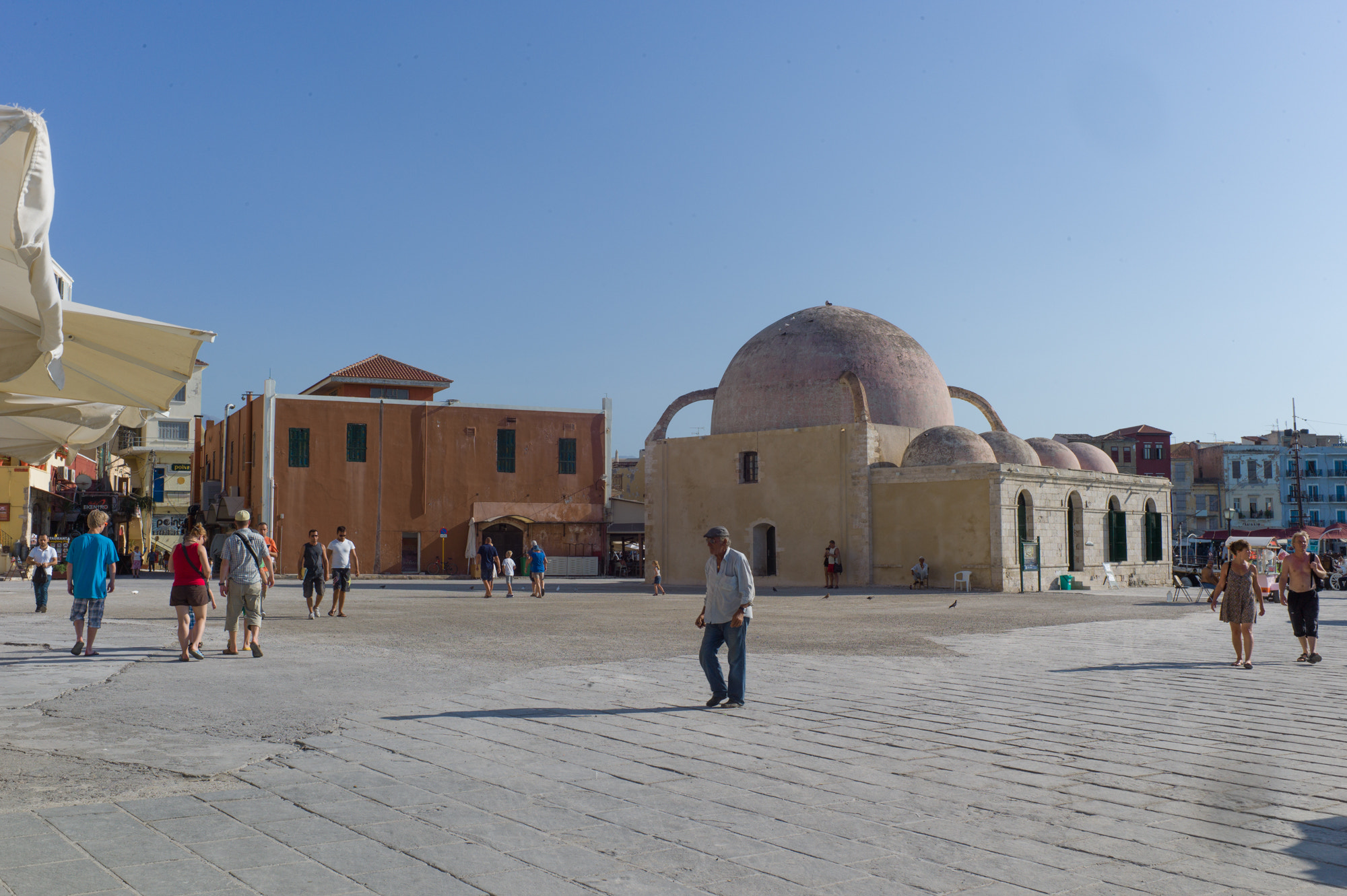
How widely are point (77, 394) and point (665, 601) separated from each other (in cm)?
1760

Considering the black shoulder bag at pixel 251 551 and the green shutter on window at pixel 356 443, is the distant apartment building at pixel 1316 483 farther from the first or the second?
the black shoulder bag at pixel 251 551

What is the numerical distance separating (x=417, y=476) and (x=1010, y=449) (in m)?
19.2

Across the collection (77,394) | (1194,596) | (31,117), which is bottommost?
(1194,596)

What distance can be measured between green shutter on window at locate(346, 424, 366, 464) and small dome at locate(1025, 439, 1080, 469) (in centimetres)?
2111

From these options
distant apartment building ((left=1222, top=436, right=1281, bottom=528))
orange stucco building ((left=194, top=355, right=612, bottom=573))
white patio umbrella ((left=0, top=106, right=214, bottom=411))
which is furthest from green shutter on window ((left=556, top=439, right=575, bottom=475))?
distant apartment building ((left=1222, top=436, right=1281, bottom=528))

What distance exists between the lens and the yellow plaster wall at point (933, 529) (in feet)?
86.6

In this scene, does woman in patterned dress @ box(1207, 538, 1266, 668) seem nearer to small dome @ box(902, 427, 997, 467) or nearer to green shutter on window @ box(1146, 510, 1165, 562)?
small dome @ box(902, 427, 997, 467)

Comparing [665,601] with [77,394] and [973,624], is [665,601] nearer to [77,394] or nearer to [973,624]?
[973,624]

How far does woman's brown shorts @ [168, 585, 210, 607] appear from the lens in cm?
1002

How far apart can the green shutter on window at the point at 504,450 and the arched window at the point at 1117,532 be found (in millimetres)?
19280

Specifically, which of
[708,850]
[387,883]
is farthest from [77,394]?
[708,850]

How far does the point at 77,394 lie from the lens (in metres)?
5.12

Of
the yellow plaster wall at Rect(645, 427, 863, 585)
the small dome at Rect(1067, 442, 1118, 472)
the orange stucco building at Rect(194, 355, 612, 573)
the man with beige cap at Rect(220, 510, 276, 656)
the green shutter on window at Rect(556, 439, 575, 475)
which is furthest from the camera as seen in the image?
the green shutter on window at Rect(556, 439, 575, 475)

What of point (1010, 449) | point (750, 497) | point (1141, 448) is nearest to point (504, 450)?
point (750, 497)
